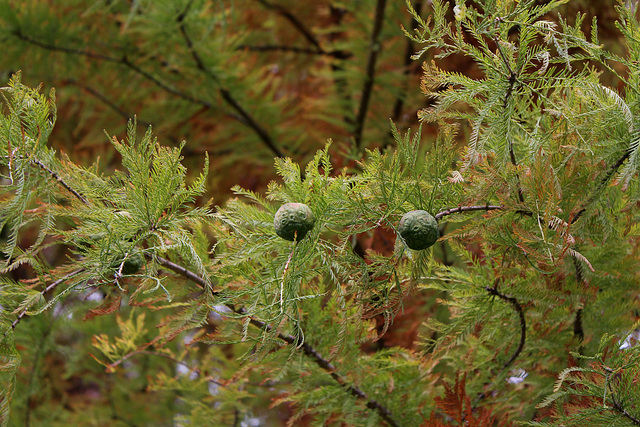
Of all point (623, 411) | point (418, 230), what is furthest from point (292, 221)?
point (623, 411)

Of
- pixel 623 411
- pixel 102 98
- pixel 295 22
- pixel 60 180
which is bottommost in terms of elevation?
pixel 623 411

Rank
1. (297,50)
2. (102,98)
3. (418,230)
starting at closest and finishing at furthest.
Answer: (418,230), (102,98), (297,50)

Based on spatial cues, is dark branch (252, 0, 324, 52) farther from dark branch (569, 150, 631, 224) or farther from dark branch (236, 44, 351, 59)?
dark branch (569, 150, 631, 224)

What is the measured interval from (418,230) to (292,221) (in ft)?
0.43

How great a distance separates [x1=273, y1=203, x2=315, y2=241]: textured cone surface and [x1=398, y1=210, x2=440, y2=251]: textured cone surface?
0.10m

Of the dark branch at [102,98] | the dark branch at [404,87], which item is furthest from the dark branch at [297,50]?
the dark branch at [102,98]

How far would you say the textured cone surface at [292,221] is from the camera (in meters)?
0.58

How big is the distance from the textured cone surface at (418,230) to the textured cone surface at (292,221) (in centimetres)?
10

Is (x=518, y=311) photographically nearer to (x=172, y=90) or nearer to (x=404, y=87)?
(x=404, y=87)

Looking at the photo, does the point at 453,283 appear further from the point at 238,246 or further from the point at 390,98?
the point at 390,98

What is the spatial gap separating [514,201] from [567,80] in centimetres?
14

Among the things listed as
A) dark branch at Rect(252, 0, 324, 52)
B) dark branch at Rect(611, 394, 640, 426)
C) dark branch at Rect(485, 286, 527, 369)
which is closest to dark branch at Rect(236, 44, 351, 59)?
dark branch at Rect(252, 0, 324, 52)

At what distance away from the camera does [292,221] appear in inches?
23.0

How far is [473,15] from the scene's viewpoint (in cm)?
57
